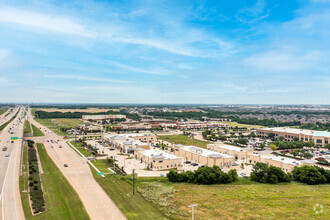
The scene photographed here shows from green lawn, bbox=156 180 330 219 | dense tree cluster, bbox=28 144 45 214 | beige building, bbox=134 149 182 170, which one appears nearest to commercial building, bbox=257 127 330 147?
green lawn, bbox=156 180 330 219

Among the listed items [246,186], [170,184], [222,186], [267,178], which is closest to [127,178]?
[170,184]

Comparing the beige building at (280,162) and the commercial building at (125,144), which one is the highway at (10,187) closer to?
the commercial building at (125,144)

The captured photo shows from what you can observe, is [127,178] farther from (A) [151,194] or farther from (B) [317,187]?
(B) [317,187]

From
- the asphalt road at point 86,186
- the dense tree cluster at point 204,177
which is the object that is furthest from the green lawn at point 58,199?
the dense tree cluster at point 204,177

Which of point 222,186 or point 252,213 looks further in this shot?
point 222,186

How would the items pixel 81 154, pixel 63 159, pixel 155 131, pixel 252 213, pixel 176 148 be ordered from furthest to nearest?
pixel 155 131, pixel 176 148, pixel 81 154, pixel 63 159, pixel 252 213

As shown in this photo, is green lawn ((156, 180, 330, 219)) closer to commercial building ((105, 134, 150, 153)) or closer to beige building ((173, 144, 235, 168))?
beige building ((173, 144, 235, 168))

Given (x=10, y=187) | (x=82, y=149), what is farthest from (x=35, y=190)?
(x=82, y=149)

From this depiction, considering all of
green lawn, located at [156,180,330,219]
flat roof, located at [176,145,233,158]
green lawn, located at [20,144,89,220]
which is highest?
flat roof, located at [176,145,233,158]
